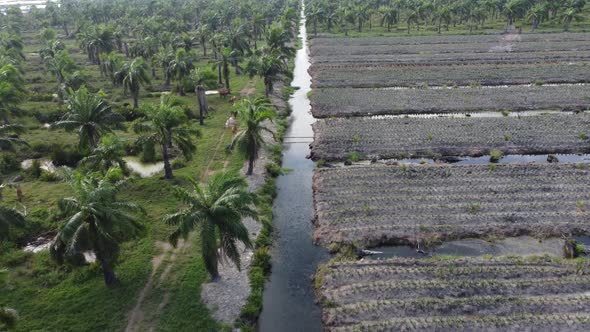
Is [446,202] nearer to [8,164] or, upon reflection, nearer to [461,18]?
[8,164]

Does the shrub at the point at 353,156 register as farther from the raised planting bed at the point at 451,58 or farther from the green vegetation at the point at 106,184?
the raised planting bed at the point at 451,58

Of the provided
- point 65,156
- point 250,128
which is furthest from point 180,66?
point 250,128

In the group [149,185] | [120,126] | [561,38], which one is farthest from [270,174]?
[561,38]

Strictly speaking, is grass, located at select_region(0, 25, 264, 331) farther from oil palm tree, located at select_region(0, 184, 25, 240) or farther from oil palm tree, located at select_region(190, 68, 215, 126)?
oil palm tree, located at select_region(190, 68, 215, 126)

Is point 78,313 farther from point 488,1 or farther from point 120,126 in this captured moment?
point 488,1

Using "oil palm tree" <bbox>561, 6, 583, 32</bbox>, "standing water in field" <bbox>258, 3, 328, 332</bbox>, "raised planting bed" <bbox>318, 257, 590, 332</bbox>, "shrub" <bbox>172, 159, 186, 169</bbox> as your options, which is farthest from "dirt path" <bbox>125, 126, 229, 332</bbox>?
"oil palm tree" <bbox>561, 6, 583, 32</bbox>

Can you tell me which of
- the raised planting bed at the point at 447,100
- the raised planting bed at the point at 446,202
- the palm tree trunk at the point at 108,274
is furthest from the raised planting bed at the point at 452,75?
the palm tree trunk at the point at 108,274
